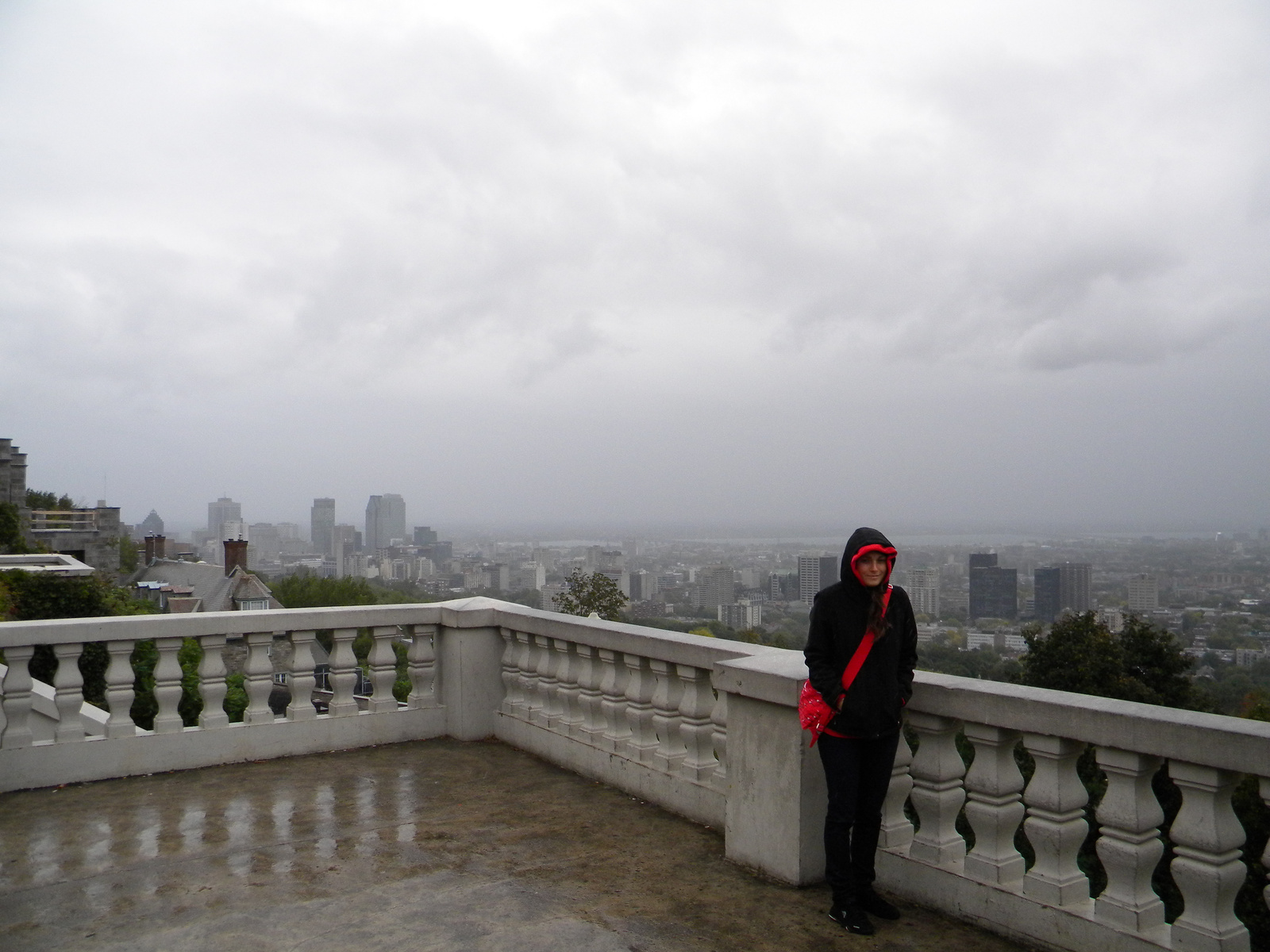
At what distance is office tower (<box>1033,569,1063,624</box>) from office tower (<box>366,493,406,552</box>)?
7678cm

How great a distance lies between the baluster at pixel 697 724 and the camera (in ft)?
17.8

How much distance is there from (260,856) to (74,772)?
7.71 ft

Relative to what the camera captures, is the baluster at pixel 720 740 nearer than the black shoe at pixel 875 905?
No

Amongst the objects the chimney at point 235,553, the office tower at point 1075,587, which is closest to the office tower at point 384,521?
the chimney at point 235,553

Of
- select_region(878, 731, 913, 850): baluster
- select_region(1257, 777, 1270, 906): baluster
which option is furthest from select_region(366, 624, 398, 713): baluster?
select_region(1257, 777, 1270, 906): baluster

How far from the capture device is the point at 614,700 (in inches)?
241

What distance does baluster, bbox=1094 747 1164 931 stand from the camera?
3383 mm

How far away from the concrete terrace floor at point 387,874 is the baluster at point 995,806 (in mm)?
279

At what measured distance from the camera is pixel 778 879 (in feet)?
14.6

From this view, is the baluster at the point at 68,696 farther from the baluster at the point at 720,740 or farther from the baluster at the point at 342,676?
the baluster at the point at 720,740

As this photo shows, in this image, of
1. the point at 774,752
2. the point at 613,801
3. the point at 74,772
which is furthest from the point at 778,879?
the point at 74,772

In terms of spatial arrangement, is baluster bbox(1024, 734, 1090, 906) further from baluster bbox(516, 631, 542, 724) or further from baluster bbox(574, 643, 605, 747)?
baluster bbox(516, 631, 542, 724)

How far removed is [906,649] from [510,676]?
412 cm

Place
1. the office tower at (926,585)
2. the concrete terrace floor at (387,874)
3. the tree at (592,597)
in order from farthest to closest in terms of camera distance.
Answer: the tree at (592,597)
the office tower at (926,585)
the concrete terrace floor at (387,874)
